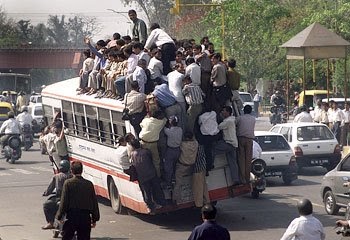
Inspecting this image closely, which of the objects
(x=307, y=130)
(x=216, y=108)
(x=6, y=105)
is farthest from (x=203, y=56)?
(x=6, y=105)

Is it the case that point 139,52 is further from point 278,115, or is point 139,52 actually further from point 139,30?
point 278,115

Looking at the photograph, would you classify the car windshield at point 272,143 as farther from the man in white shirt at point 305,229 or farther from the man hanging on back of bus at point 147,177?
the man in white shirt at point 305,229

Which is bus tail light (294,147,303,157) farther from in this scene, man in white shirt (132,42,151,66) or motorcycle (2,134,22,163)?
motorcycle (2,134,22,163)

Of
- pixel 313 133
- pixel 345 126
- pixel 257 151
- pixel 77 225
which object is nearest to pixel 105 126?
pixel 257 151

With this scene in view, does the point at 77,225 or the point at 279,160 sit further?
the point at 279,160

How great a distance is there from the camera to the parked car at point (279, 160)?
88.0 ft

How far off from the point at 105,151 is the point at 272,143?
6.81 m

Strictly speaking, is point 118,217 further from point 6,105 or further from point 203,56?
point 6,105

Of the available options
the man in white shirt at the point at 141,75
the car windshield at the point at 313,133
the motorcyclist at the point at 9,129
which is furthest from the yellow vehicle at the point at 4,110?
the man in white shirt at the point at 141,75

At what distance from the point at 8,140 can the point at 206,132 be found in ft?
54.5

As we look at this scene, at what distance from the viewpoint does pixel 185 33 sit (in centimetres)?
7550

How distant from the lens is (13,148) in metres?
35.4

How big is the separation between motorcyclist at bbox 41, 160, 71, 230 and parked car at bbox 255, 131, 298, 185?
29.7 ft

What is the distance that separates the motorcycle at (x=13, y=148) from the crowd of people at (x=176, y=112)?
14.0m
